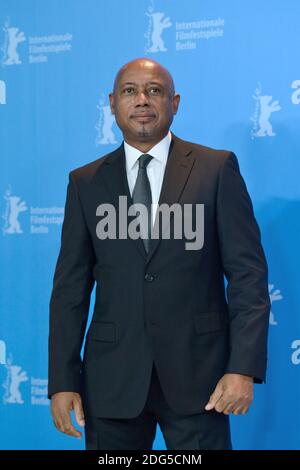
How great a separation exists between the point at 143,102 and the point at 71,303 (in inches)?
24.1

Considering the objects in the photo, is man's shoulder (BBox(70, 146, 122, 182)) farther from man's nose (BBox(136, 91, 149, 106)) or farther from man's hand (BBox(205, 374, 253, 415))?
man's hand (BBox(205, 374, 253, 415))

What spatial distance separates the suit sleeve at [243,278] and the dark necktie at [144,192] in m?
0.20

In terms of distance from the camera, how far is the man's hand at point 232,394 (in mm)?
1871

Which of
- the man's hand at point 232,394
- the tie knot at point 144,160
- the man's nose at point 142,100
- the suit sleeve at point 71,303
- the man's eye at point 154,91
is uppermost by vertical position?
the man's eye at point 154,91

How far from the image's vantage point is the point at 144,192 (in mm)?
2035

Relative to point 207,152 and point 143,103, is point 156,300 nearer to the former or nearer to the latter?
point 207,152

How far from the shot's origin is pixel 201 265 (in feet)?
6.46

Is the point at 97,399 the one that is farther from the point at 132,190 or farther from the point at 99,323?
the point at 132,190

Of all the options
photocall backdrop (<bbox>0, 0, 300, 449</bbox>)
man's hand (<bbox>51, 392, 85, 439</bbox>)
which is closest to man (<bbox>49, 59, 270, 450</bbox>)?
man's hand (<bbox>51, 392, 85, 439</bbox>)

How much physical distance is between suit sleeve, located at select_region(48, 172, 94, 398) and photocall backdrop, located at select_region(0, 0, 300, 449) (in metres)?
0.96

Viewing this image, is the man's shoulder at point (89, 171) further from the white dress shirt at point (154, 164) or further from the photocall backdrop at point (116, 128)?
the photocall backdrop at point (116, 128)

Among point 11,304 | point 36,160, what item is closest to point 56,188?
point 36,160

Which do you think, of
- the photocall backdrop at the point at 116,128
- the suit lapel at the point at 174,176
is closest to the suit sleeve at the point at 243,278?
the suit lapel at the point at 174,176

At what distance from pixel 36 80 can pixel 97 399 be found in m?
1.65
